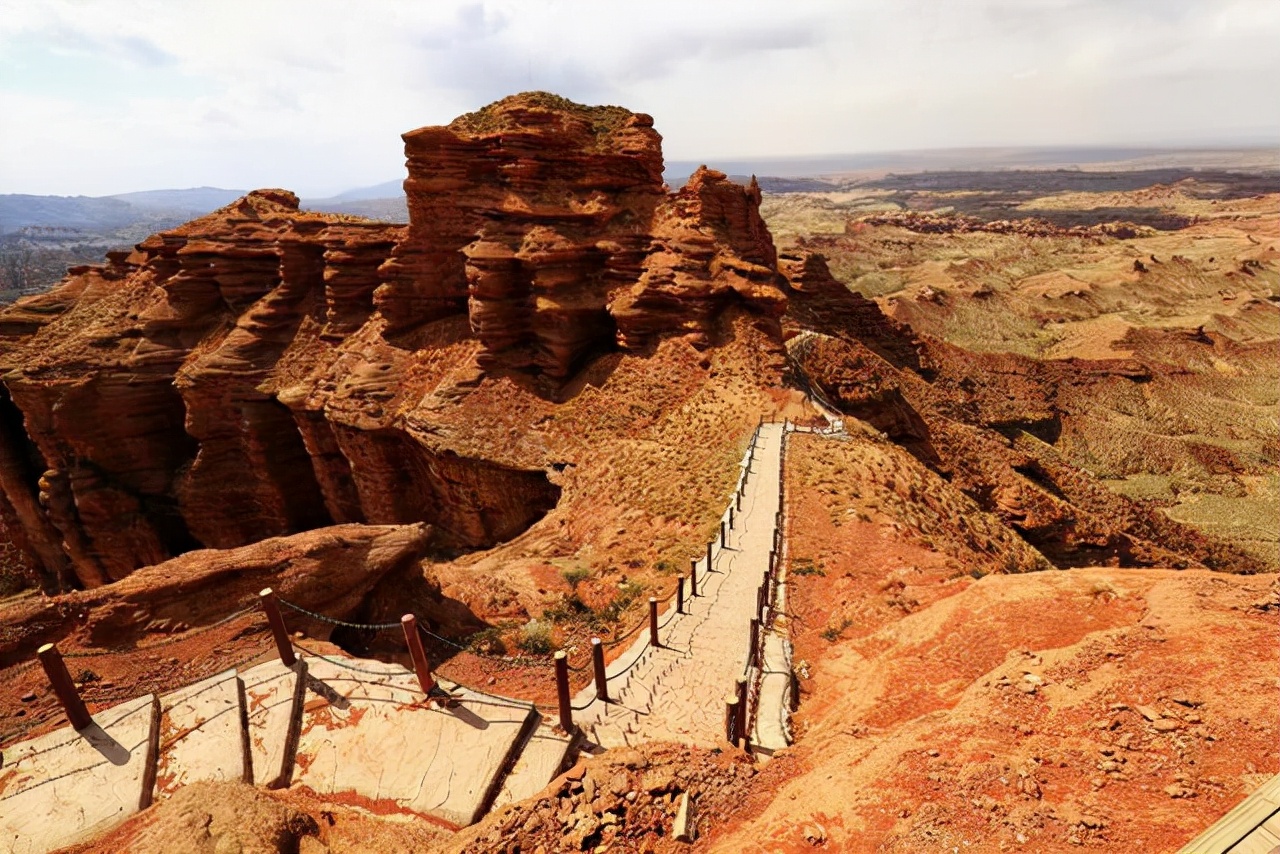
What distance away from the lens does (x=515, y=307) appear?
2841 cm

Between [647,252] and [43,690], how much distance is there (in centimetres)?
2488

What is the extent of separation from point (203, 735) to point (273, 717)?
1069 millimetres

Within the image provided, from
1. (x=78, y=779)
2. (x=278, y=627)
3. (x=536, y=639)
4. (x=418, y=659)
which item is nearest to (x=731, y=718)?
(x=418, y=659)

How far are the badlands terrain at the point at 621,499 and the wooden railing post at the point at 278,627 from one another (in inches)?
75.9

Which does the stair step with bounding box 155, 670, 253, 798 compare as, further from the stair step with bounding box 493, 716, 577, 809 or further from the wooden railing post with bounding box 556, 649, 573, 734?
the wooden railing post with bounding box 556, 649, 573, 734

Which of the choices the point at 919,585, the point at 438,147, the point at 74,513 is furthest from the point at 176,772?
the point at 74,513

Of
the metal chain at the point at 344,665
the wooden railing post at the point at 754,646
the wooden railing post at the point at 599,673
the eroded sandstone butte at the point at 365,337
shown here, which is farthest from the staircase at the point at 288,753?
the eroded sandstone butte at the point at 365,337

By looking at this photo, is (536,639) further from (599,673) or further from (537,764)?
(537,764)

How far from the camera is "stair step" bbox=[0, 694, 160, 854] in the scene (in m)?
8.34

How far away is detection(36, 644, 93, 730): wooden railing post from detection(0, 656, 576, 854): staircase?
244 millimetres

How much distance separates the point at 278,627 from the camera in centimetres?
1143

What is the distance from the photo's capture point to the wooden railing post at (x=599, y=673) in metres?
10.6

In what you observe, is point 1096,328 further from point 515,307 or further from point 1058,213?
point 1058,213

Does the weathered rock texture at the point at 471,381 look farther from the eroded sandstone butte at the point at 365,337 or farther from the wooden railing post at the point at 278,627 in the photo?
the wooden railing post at the point at 278,627
